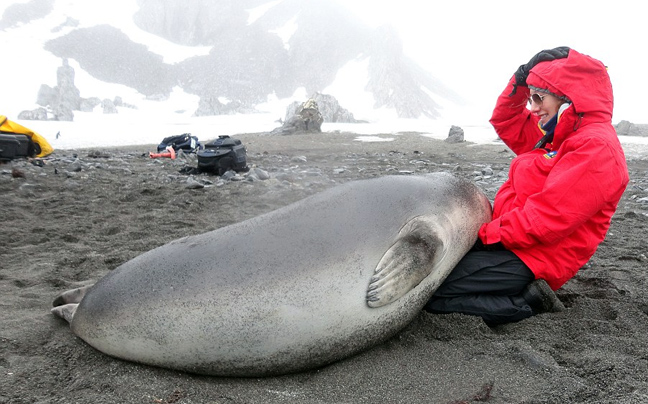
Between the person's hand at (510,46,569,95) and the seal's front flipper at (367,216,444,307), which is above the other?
the person's hand at (510,46,569,95)

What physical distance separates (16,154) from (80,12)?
96922 millimetres

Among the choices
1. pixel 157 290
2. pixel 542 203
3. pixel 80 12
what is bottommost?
pixel 157 290

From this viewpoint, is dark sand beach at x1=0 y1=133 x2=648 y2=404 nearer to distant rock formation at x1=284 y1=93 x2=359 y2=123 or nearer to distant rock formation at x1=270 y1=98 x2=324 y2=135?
distant rock formation at x1=270 y1=98 x2=324 y2=135

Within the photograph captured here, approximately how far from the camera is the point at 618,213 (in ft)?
18.6

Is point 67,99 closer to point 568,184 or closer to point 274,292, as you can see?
point 274,292

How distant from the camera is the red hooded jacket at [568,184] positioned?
2727mm

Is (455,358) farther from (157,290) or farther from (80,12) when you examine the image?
(80,12)

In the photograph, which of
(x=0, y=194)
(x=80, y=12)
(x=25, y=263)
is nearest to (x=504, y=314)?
(x=25, y=263)

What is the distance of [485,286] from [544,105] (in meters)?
1.16

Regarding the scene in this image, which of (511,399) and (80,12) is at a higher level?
(80,12)

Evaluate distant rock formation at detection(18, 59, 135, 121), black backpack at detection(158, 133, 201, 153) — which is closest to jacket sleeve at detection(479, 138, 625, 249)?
black backpack at detection(158, 133, 201, 153)

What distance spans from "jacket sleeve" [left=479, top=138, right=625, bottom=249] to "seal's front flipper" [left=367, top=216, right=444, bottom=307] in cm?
59

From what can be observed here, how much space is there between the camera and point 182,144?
11203mm

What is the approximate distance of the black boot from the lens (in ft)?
9.80
